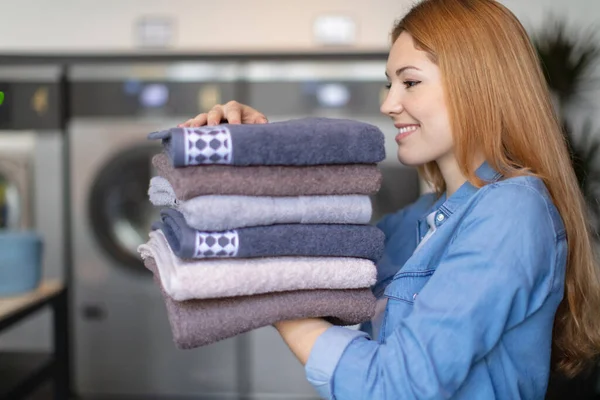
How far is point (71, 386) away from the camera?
2.85 metres

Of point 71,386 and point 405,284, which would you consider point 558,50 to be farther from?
point 71,386

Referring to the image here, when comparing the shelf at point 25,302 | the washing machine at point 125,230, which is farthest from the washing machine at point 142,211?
the shelf at point 25,302

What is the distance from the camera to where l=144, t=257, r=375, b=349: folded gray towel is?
80cm

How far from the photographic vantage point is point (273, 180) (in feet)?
Result: 2.69

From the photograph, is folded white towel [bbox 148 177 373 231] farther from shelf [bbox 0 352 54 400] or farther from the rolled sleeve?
shelf [bbox 0 352 54 400]

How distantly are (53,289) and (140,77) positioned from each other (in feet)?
3.79

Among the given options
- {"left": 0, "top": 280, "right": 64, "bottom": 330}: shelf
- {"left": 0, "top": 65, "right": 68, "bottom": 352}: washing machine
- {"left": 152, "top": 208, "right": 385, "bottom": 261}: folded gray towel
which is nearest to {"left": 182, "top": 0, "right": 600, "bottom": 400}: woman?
{"left": 152, "top": 208, "right": 385, "bottom": 261}: folded gray towel

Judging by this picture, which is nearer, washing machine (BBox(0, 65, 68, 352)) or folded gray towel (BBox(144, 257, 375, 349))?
folded gray towel (BBox(144, 257, 375, 349))

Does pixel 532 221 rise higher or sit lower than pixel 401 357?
higher

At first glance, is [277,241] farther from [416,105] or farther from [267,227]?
[416,105]

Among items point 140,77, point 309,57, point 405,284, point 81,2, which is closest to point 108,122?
point 140,77

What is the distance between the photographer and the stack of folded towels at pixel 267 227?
788 millimetres

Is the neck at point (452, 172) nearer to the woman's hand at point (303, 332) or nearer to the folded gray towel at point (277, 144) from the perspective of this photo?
the folded gray towel at point (277, 144)

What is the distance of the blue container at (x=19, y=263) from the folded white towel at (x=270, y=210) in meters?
1.24
